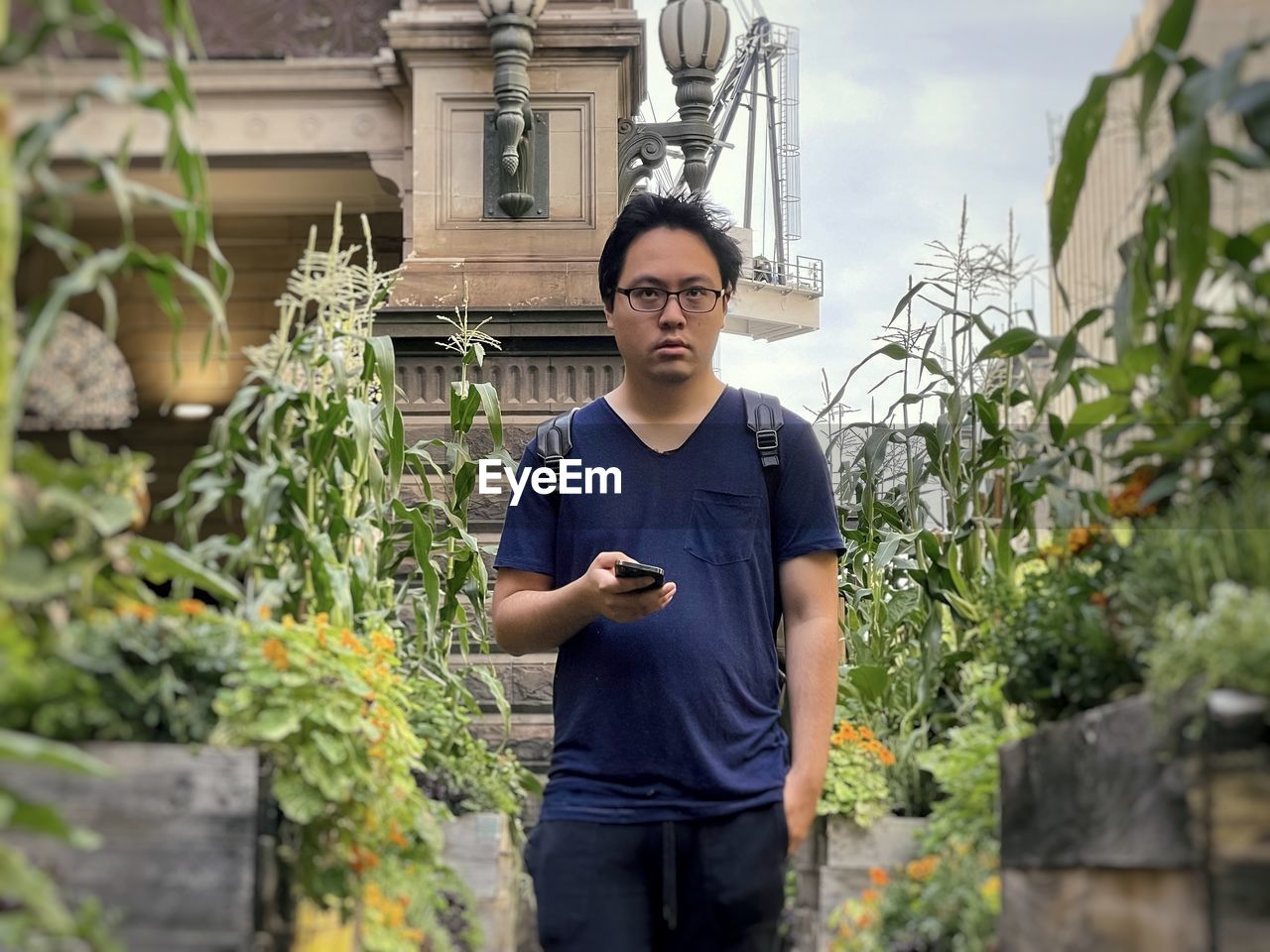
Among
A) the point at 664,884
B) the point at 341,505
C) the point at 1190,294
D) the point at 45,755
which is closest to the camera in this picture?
the point at 45,755

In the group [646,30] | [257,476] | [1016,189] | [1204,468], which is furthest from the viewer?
[646,30]

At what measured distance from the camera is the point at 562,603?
70.5 inches

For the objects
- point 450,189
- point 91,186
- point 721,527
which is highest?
point 450,189

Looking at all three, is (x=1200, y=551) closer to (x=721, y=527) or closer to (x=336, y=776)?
(x=721, y=527)

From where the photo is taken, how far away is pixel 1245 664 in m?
1.25

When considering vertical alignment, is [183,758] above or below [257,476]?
below

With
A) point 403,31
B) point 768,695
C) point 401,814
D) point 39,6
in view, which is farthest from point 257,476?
point 403,31

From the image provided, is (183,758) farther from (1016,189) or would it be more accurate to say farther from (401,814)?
(1016,189)

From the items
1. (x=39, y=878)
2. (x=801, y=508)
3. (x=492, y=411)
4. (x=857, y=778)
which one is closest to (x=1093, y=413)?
(x=801, y=508)

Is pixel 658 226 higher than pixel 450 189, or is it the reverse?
pixel 450 189

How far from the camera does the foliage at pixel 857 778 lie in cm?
231

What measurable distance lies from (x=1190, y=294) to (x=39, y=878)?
111cm

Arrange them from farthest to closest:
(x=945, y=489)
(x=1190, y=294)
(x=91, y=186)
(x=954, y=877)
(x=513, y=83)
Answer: (x=513, y=83)
(x=945, y=489)
(x=954, y=877)
(x=1190, y=294)
(x=91, y=186)

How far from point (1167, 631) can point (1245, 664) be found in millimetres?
157
